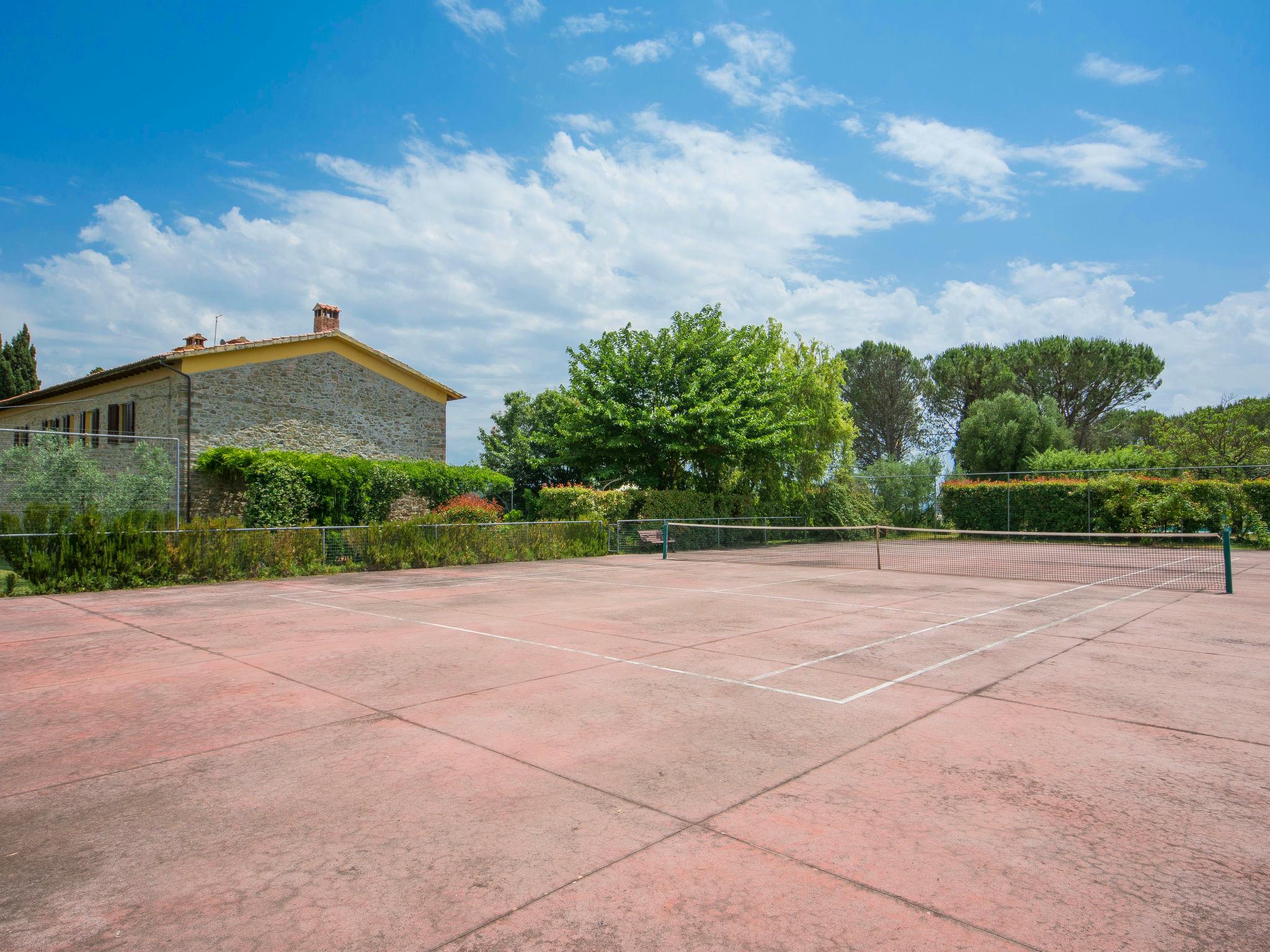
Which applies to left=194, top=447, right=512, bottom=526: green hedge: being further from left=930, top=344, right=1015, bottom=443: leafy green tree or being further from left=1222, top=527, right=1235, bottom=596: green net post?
left=930, top=344, right=1015, bottom=443: leafy green tree

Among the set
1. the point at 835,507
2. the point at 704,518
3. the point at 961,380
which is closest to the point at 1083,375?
the point at 961,380

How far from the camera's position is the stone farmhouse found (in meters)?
23.5

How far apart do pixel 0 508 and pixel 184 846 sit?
53.0ft

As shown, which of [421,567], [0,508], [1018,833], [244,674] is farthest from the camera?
[421,567]

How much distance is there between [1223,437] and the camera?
3822cm

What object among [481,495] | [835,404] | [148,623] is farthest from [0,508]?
[835,404]

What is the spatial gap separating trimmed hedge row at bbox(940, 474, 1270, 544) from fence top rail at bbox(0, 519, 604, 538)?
1878 cm

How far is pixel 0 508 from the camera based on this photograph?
1545cm

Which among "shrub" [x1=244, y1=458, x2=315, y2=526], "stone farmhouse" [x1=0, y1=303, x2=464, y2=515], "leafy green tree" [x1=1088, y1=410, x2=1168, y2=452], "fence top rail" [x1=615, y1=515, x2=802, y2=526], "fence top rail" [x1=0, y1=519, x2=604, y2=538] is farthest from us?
"leafy green tree" [x1=1088, y1=410, x2=1168, y2=452]

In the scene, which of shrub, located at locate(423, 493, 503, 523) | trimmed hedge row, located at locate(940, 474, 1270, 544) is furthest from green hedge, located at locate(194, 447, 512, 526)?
trimmed hedge row, located at locate(940, 474, 1270, 544)

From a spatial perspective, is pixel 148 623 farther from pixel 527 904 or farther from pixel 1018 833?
pixel 1018 833

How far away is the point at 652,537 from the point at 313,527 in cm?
1106

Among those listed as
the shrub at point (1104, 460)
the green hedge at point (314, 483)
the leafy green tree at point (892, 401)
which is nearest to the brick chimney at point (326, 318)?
the green hedge at point (314, 483)

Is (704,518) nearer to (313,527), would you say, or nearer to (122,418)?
(313,527)
